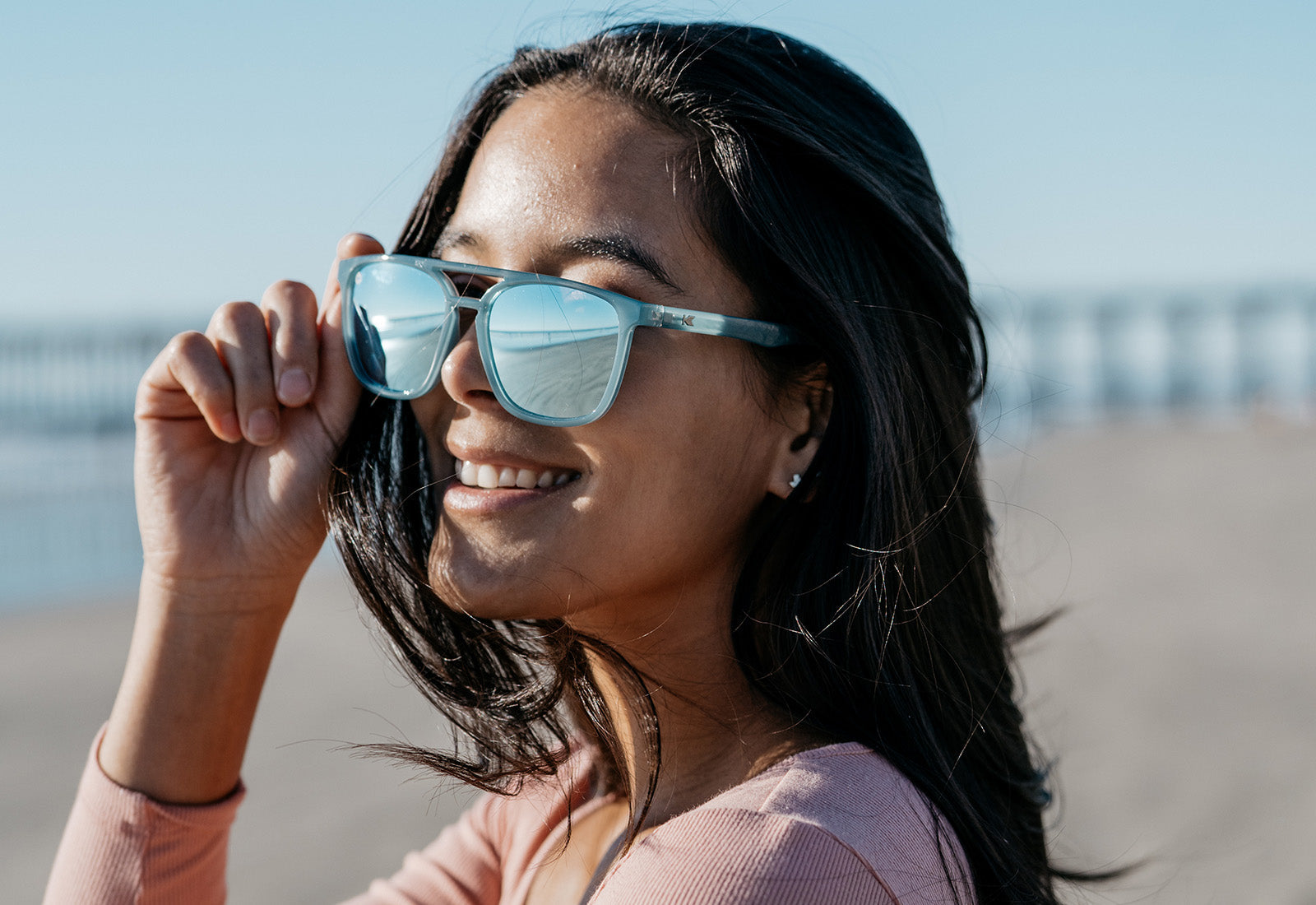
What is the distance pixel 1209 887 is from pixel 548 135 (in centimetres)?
313

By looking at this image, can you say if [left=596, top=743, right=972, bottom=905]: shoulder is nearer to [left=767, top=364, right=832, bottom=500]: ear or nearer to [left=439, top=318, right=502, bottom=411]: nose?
[left=767, top=364, right=832, bottom=500]: ear

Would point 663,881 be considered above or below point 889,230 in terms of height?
below

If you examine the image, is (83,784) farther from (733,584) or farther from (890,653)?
(890,653)

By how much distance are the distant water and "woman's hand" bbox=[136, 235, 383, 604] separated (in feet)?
23.3

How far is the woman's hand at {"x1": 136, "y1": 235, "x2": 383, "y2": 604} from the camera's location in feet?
6.58

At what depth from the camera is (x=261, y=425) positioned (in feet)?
6.60

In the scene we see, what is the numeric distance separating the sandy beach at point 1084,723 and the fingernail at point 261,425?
780mm

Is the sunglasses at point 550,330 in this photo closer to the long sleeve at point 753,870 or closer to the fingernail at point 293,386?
the fingernail at point 293,386

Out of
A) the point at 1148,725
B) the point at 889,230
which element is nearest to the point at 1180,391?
the point at 1148,725

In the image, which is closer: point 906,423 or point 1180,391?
point 906,423

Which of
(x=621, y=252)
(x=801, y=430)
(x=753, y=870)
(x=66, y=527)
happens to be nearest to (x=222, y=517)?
(x=621, y=252)

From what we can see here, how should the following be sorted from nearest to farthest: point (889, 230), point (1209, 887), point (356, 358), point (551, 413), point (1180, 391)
Answer: point (551, 413) < point (889, 230) < point (356, 358) < point (1209, 887) < point (1180, 391)

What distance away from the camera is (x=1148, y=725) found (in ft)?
15.3

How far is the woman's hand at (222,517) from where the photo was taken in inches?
78.9
